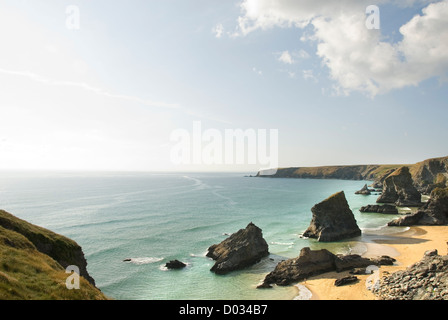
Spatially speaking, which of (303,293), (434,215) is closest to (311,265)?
(303,293)

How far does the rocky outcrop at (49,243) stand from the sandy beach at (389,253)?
27.9 metres

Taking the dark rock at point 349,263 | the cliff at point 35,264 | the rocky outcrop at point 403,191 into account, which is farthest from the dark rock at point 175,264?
the rocky outcrop at point 403,191

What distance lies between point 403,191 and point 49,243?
398 ft

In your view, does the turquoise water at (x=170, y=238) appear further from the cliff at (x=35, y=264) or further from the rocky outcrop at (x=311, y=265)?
the cliff at (x=35, y=264)

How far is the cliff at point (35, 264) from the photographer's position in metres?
16.6

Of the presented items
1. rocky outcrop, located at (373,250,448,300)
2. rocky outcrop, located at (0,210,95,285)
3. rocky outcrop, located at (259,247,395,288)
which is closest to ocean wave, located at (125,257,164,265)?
rocky outcrop, located at (0,210,95,285)

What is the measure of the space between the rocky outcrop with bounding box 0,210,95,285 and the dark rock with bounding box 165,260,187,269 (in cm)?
1911

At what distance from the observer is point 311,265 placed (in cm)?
3919

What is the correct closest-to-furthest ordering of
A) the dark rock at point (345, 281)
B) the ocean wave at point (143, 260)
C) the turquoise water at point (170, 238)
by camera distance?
1. the dark rock at point (345, 281)
2. the turquoise water at point (170, 238)
3. the ocean wave at point (143, 260)

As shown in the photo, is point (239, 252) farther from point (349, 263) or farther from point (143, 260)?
point (143, 260)

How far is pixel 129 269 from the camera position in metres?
45.3

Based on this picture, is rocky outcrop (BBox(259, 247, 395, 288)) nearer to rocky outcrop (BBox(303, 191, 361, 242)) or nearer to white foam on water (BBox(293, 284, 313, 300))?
white foam on water (BBox(293, 284, 313, 300))
